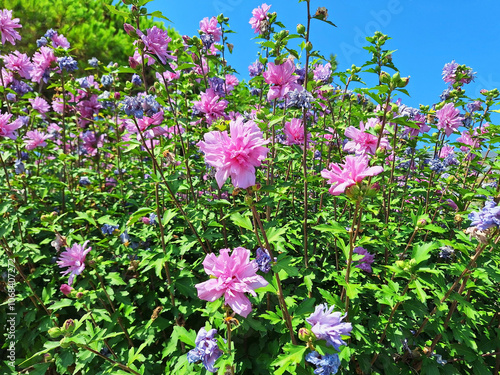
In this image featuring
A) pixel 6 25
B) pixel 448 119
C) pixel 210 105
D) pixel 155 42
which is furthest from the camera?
pixel 6 25

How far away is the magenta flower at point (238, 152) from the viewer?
1.56 metres

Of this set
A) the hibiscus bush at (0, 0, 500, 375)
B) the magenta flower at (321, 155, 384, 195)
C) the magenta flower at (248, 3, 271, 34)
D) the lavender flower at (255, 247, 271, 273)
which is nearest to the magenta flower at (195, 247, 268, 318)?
the hibiscus bush at (0, 0, 500, 375)

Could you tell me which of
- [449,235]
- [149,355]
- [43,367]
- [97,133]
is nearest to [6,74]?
[97,133]

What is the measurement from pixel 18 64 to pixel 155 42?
3.22m

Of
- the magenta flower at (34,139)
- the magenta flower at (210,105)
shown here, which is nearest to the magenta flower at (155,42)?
the magenta flower at (210,105)

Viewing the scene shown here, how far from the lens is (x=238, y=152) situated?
155 centimetres

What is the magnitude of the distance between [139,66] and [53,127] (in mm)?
3590

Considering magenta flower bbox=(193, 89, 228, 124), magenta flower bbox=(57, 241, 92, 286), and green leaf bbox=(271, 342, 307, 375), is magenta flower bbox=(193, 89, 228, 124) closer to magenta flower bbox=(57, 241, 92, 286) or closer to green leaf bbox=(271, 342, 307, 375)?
magenta flower bbox=(57, 241, 92, 286)

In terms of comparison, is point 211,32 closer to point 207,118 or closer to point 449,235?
point 207,118

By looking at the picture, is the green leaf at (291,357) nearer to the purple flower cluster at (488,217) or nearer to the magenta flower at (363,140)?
the purple flower cluster at (488,217)

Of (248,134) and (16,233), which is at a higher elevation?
(248,134)

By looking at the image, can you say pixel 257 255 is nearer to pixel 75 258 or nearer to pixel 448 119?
pixel 75 258

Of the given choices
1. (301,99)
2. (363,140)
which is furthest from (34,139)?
(363,140)

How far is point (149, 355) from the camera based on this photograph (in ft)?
9.00
